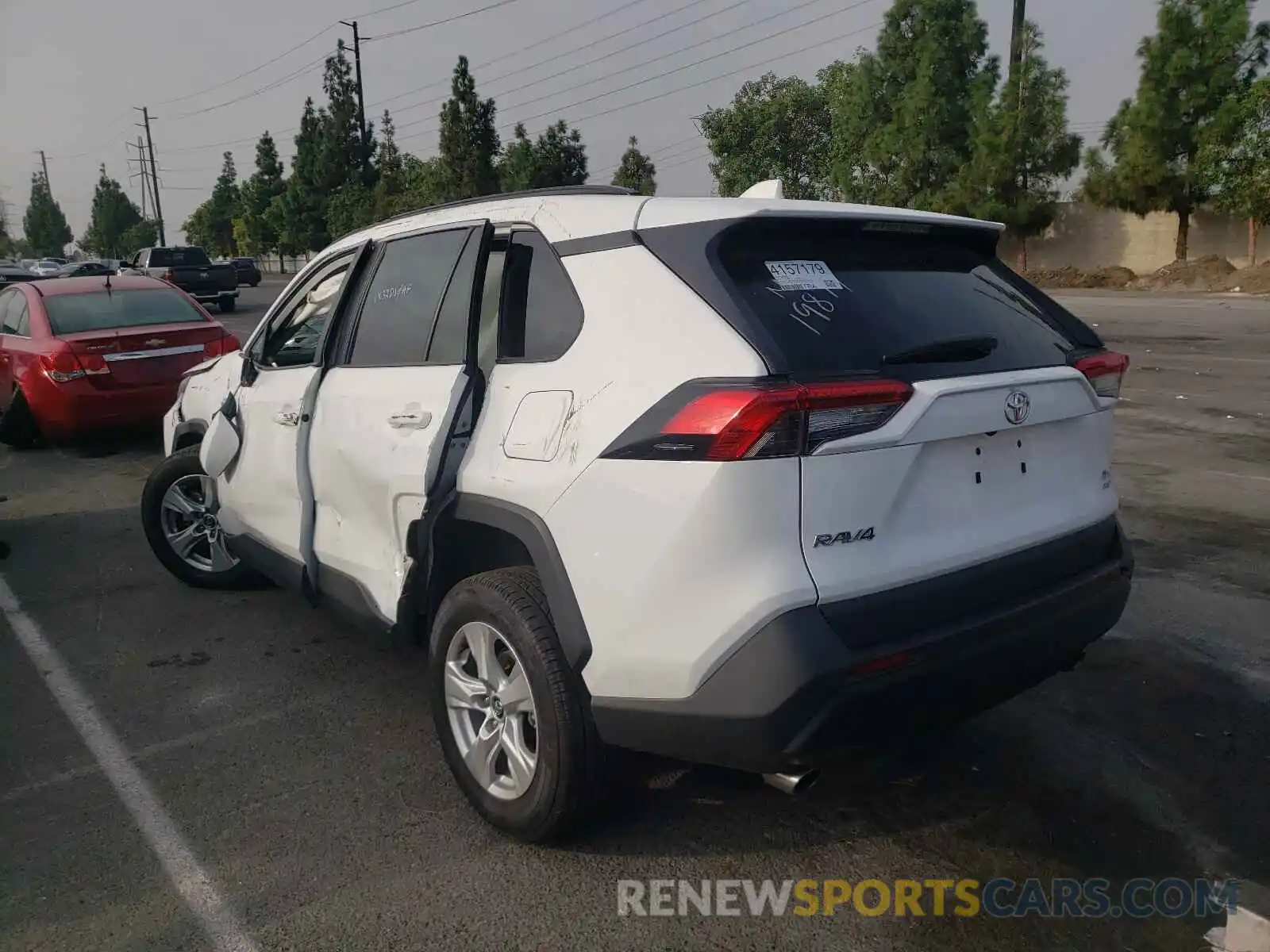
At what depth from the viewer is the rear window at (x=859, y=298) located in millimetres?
2529

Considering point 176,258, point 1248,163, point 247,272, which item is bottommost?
point 247,272

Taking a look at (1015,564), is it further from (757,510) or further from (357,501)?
(357,501)

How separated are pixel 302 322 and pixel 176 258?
29883mm

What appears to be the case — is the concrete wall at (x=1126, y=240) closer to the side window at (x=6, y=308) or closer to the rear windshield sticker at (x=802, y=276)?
the side window at (x=6, y=308)

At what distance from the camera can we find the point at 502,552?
3.12m

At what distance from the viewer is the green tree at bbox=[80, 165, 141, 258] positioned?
4225 inches

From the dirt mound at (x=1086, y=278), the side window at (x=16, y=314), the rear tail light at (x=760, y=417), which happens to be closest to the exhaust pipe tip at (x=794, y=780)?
the rear tail light at (x=760, y=417)

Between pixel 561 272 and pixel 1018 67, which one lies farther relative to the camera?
pixel 1018 67

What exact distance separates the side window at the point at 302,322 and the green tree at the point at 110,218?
111961 millimetres

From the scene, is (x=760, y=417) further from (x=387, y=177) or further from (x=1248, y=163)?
(x=387, y=177)

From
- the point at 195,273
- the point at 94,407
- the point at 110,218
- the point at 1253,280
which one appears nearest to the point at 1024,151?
the point at 1253,280

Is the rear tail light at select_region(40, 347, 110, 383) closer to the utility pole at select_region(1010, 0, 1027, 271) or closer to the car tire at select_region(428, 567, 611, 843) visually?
the car tire at select_region(428, 567, 611, 843)

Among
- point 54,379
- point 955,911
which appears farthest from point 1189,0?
point 955,911

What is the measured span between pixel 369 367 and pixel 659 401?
1.67 metres
